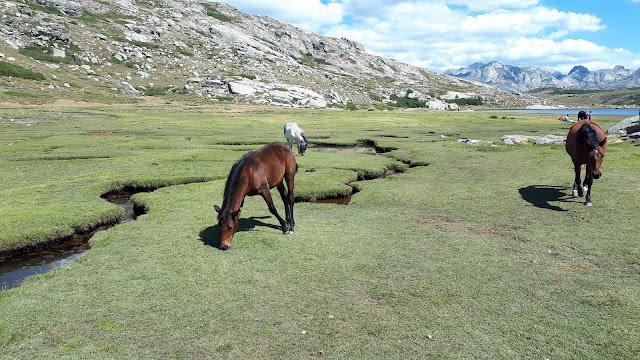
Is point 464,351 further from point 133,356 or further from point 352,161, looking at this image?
point 352,161

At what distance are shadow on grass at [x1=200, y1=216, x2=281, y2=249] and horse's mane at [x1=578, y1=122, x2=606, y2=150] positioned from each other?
50.7ft

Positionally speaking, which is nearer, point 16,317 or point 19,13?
point 16,317

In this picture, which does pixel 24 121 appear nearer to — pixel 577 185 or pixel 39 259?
pixel 39 259

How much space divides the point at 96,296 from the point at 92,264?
252 cm

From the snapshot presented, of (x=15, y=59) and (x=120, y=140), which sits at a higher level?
(x=15, y=59)

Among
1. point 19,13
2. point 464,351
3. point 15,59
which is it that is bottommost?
point 464,351

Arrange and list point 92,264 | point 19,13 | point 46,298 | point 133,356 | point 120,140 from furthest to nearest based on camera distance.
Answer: point 19,13
point 120,140
point 92,264
point 46,298
point 133,356

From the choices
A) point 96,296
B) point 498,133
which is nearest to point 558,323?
point 96,296

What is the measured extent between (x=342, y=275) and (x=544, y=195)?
1527 cm

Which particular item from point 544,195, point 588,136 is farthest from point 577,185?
point 588,136

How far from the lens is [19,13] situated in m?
191

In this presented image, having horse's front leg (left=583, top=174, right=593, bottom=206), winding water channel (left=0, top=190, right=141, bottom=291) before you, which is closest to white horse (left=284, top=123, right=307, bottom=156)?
winding water channel (left=0, top=190, right=141, bottom=291)

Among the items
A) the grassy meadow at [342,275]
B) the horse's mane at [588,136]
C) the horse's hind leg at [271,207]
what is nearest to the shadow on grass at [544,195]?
the grassy meadow at [342,275]

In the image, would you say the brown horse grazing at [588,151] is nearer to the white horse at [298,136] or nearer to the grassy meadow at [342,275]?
the grassy meadow at [342,275]
